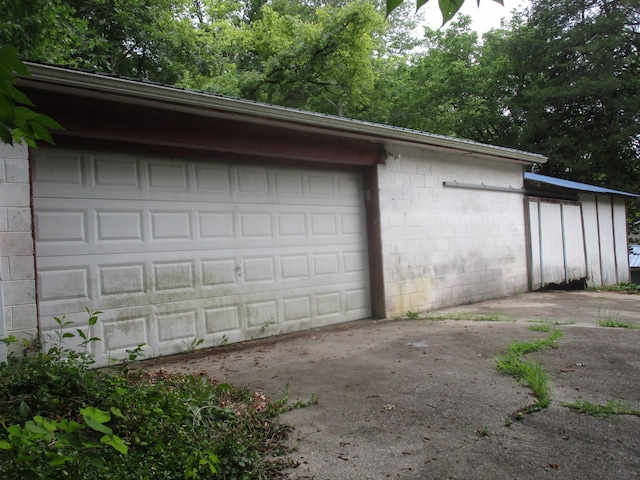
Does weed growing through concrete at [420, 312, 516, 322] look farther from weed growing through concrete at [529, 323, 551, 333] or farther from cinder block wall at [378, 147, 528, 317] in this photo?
weed growing through concrete at [529, 323, 551, 333]

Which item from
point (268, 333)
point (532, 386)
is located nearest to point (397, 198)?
point (268, 333)

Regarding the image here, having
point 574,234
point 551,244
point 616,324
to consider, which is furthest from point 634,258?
point 616,324

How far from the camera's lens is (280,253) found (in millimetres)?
6504

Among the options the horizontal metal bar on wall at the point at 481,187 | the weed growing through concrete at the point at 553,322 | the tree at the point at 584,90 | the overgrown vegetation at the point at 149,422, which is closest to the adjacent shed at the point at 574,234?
the horizontal metal bar on wall at the point at 481,187

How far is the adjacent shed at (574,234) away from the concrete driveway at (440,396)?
3.99m

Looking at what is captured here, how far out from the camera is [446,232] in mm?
8477

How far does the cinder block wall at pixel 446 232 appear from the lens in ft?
24.9

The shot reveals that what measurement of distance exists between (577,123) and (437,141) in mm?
14241

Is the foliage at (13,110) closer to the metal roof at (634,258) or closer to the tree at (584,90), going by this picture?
the tree at (584,90)

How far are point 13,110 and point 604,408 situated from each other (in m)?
3.76

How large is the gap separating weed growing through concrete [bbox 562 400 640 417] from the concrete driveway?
0.07 meters

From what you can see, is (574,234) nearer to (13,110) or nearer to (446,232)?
(446,232)

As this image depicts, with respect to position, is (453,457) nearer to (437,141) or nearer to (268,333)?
(268,333)

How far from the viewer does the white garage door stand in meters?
4.85
